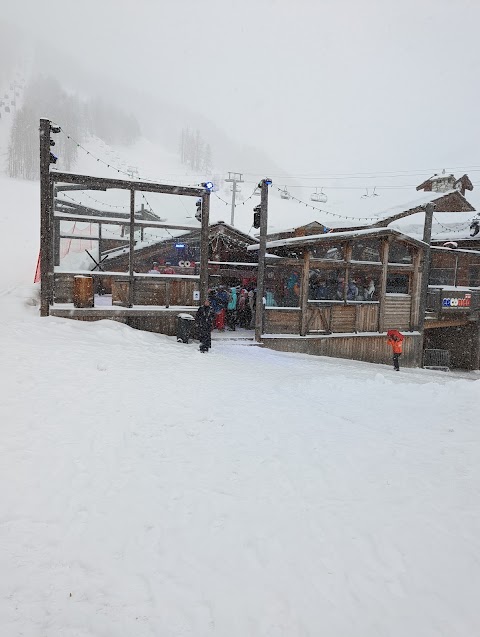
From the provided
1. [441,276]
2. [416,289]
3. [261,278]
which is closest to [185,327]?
[261,278]

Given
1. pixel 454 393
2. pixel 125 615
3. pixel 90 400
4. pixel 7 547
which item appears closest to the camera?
pixel 125 615

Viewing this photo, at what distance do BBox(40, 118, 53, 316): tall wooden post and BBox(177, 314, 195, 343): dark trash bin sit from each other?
385 centimetres

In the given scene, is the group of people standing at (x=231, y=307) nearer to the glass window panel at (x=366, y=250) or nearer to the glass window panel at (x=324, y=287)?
the glass window panel at (x=324, y=287)

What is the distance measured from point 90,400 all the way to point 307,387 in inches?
183

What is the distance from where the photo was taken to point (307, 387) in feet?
30.0

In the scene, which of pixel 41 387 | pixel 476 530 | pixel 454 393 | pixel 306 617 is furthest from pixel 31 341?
pixel 454 393

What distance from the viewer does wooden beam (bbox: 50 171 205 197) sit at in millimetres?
11809

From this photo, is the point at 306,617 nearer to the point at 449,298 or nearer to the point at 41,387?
the point at 41,387

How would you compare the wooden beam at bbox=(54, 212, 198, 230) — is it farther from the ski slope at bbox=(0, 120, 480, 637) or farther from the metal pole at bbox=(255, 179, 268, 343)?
the ski slope at bbox=(0, 120, 480, 637)

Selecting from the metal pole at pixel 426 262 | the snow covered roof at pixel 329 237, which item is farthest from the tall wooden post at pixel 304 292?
the metal pole at pixel 426 262

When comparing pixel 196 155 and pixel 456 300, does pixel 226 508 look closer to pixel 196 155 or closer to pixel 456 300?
pixel 456 300

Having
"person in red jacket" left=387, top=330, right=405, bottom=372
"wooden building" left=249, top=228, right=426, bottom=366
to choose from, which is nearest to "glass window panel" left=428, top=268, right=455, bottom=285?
"wooden building" left=249, top=228, right=426, bottom=366

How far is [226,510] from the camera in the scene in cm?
441

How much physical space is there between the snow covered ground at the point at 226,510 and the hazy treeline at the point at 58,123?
62971 mm
